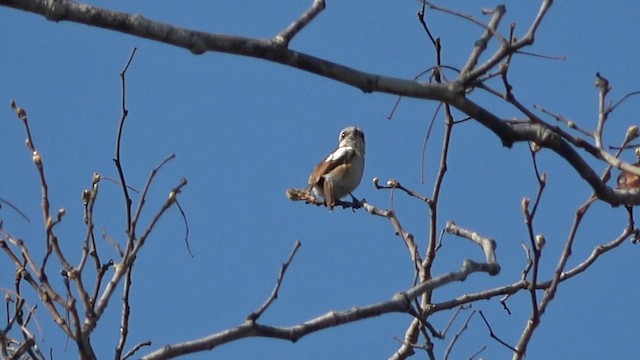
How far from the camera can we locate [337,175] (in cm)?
1016

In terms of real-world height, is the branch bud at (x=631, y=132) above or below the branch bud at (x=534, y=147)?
above

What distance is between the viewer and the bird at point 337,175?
10.1 metres

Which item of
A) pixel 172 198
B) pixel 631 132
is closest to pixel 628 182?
pixel 631 132

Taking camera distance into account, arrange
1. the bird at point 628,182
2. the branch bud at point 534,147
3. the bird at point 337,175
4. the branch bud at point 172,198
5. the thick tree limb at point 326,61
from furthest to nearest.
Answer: the bird at point 337,175, the bird at point 628,182, the branch bud at point 534,147, the branch bud at point 172,198, the thick tree limb at point 326,61

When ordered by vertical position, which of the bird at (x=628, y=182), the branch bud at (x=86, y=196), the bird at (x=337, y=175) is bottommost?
the branch bud at (x=86, y=196)

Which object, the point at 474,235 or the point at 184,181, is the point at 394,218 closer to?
the point at 474,235

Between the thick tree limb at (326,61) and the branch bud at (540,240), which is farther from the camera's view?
the branch bud at (540,240)

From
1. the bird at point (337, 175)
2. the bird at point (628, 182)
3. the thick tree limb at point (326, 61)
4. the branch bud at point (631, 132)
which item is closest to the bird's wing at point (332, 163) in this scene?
the bird at point (337, 175)

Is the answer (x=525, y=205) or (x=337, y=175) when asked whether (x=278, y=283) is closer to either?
(x=525, y=205)

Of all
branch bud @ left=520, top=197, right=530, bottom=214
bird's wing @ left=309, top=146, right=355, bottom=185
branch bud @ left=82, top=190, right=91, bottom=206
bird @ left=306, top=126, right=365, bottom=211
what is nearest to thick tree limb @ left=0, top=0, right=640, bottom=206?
branch bud @ left=520, top=197, right=530, bottom=214

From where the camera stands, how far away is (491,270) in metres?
3.89

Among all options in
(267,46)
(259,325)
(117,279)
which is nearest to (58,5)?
(267,46)

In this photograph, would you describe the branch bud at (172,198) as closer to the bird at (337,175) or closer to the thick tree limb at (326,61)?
the thick tree limb at (326,61)

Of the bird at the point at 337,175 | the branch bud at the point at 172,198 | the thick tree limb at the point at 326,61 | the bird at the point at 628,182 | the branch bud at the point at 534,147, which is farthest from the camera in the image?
the bird at the point at 337,175
